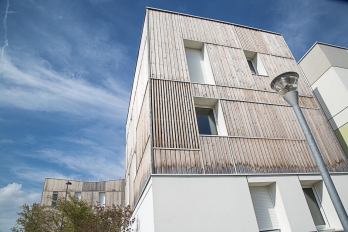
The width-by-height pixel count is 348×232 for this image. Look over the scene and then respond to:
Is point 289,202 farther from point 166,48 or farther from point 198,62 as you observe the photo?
point 166,48

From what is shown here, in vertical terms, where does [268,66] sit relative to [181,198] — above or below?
above

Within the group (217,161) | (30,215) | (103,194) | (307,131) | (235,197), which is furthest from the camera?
(103,194)

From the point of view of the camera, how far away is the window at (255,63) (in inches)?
477

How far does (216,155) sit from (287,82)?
3847 mm

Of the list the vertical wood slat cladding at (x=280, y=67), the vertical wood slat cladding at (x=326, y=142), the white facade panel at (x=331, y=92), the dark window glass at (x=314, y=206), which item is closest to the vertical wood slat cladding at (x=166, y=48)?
the vertical wood slat cladding at (x=280, y=67)

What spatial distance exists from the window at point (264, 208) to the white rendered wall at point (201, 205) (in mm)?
784

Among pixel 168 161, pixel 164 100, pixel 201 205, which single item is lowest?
pixel 201 205

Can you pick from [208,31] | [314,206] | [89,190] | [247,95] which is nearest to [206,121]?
[247,95]

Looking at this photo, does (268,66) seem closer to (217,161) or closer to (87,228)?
(217,161)

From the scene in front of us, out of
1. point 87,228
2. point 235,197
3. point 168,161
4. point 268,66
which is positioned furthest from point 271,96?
point 87,228

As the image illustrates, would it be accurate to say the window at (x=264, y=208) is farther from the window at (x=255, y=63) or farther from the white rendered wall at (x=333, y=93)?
the white rendered wall at (x=333, y=93)

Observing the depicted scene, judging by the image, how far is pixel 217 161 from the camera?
26.2 feet

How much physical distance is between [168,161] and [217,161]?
72.3 inches

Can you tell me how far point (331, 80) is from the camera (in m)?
12.6
